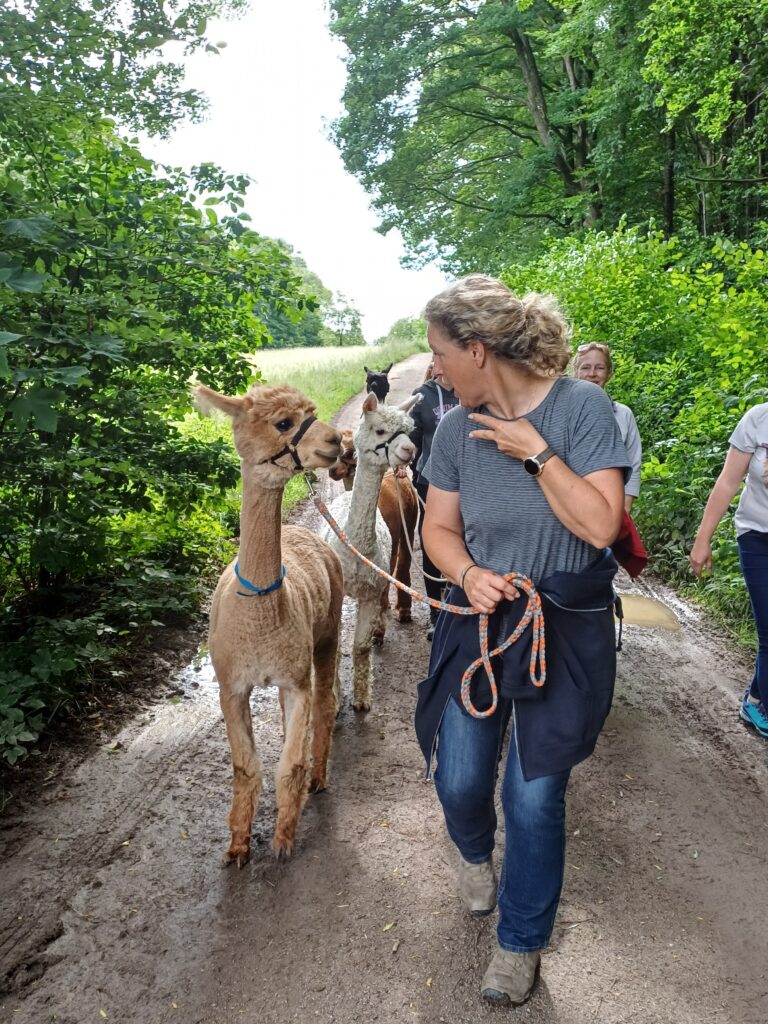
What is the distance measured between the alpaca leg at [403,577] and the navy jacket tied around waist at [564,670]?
12.1 ft

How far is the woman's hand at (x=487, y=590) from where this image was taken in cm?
216

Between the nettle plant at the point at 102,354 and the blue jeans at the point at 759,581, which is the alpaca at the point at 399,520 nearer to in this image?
the nettle plant at the point at 102,354

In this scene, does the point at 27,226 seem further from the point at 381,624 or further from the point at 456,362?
the point at 381,624

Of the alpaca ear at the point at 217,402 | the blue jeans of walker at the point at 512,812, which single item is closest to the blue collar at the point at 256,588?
the alpaca ear at the point at 217,402

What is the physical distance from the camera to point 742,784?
3.69 meters

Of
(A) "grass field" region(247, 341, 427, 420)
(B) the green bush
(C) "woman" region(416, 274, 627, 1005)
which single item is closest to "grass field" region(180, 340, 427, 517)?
(A) "grass field" region(247, 341, 427, 420)

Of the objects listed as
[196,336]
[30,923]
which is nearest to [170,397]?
[196,336]

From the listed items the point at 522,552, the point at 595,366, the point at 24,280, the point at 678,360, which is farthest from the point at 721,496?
the point at 678,360

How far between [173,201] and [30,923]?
12.0 feet

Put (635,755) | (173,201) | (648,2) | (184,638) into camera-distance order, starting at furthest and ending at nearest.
Result: (648,2), (184,638), (173,201), (635,755)

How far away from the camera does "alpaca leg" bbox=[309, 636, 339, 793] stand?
3668mm

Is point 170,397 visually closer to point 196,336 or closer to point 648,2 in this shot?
point 196,336

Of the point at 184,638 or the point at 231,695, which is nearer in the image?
the point at 231,695

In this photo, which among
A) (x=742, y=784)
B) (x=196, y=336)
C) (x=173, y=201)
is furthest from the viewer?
(x=196, y=336)
